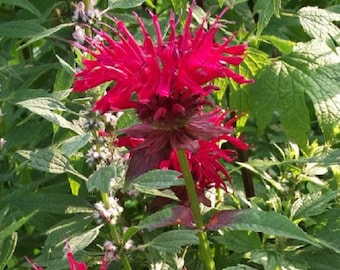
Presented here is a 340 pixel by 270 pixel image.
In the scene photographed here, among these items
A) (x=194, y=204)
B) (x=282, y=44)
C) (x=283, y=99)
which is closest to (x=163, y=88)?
(x=194, y=204)

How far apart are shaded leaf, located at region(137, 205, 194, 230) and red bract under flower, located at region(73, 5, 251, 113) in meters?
0.17

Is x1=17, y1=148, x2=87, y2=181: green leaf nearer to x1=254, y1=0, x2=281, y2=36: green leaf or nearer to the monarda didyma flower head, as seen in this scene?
the monarda didyma flower head

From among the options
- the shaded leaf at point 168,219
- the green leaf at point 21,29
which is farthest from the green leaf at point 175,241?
the green leaf at point 21,29

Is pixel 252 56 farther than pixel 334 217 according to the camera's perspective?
Yes

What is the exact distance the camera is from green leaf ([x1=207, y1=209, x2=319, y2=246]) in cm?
109

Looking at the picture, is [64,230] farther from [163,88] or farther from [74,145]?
[163,88]

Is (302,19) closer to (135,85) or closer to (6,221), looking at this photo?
(135,85)

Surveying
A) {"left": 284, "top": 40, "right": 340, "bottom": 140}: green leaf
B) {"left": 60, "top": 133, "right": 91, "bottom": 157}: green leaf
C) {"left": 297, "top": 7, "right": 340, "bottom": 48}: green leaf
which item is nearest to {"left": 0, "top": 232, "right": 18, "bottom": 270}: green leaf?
{"left": 60, "top": 133, "right": 91, "bottom": 157}: green leaf

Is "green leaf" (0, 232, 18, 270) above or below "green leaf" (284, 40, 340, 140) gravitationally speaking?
below

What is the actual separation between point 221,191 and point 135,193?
0.71 ft

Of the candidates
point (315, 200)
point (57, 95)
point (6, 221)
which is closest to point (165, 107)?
point (57, 95)

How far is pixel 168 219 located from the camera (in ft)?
3.94

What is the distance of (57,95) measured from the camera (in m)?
1.33

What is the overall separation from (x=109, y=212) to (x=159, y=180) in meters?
0.17
